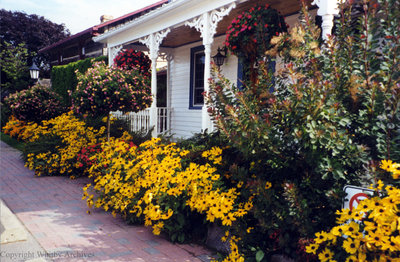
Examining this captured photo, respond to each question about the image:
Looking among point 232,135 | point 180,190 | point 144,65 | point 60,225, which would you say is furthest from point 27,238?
point 144,65

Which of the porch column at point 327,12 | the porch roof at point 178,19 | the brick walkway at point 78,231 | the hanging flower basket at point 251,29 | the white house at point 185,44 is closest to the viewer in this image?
the brick walkway at point 78,231

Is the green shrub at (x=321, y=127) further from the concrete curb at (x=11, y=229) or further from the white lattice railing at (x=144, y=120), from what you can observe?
the white lattice railing at (x=144, y=120)

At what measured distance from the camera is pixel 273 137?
2871mm

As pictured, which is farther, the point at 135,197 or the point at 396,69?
the point at 135,197

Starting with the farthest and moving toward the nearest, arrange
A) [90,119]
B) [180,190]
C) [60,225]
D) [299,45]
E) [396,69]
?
[90,119] → [60,225] → [180,190] → [299,45] → [396,69]

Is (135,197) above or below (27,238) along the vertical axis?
above

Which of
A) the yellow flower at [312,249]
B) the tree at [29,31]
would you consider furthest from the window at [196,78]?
the tree at [29,31]

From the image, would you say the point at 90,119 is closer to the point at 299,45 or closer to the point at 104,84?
the point at 104,84

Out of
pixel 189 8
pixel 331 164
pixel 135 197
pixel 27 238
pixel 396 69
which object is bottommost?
pixel 27 238

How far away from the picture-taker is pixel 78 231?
13.7ft

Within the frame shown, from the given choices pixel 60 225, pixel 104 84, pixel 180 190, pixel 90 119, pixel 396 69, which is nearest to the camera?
pixel 396 69

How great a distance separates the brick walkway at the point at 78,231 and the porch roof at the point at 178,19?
430 cm

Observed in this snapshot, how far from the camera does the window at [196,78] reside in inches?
406

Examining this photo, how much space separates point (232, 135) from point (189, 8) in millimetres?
5158
